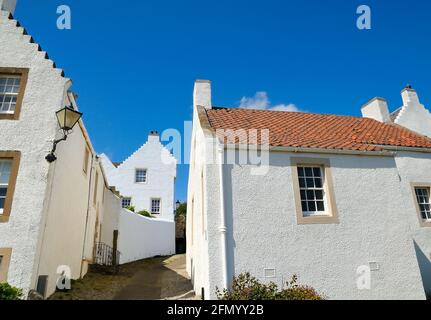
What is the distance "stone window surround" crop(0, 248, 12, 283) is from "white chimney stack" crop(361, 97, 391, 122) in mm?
18002

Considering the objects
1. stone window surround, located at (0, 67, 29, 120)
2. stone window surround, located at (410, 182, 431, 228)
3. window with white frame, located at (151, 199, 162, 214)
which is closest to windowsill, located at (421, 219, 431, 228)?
stone window surround, located at (410, 182, 431, 228)

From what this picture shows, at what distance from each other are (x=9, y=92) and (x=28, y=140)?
2.21 meters

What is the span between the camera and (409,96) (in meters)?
18.1

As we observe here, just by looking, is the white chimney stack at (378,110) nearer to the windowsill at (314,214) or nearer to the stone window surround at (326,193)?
the stone window surround at (326,193)

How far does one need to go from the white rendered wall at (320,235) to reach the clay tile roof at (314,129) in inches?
36.9

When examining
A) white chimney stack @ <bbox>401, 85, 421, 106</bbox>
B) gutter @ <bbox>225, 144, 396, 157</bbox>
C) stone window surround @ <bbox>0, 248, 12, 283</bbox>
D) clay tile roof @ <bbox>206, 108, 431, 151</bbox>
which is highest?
white chimney stack @ <bbox>401, 85, 421, 106</bbox>

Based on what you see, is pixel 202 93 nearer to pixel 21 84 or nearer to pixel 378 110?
pixel 21 84

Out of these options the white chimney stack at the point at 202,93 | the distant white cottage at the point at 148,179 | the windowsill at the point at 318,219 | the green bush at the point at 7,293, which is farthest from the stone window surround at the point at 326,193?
the distant white cottage at the point at 148,179

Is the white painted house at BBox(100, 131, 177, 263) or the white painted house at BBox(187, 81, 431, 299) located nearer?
the white painted house at BBox(187, 81, 431, 299)

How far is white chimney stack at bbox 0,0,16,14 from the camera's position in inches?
467

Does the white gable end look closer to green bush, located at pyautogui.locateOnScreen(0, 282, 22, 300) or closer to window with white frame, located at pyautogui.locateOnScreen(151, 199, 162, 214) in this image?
green bush, located at pyautogui.locateOnScreen(0, 282, 22, 300)

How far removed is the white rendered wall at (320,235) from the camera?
9148mm
